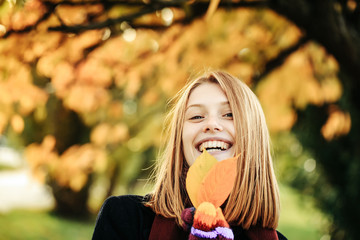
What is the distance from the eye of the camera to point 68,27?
2189 millimetres

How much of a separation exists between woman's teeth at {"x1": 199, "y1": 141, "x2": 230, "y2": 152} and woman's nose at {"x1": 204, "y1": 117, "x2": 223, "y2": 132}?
0.04 metres

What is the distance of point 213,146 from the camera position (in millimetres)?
1327

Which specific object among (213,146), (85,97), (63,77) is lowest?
(213,146)

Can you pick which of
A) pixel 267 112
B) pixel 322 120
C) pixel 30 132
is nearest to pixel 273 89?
pixel 267 112

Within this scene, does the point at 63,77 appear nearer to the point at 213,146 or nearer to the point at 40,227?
the point at 213,146

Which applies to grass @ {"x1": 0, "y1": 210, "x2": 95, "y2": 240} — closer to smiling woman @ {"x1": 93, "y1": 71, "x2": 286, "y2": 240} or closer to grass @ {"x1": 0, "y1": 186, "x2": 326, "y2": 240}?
grass @ {"x1": 0, "y1": 186, "x2": 326, "y2": 240}

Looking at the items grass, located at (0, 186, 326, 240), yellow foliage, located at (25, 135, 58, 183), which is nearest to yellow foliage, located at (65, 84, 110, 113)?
yellow foliage, located at (25, 135, 58, 183)

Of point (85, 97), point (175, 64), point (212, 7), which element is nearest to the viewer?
point (212, 7)

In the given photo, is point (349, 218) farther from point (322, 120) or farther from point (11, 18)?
point (11, 18)

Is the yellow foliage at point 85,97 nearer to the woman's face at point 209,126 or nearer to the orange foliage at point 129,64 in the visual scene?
the orange foliage at point 129,64

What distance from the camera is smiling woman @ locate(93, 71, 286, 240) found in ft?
4.35

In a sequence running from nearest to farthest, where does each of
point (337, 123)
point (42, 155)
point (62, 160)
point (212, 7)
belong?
point (212, 7)
point (42, 155)
point (62, 160)
point (337, 123)

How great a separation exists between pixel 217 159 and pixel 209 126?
12 cm

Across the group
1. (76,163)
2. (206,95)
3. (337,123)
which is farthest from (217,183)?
(337,123)
